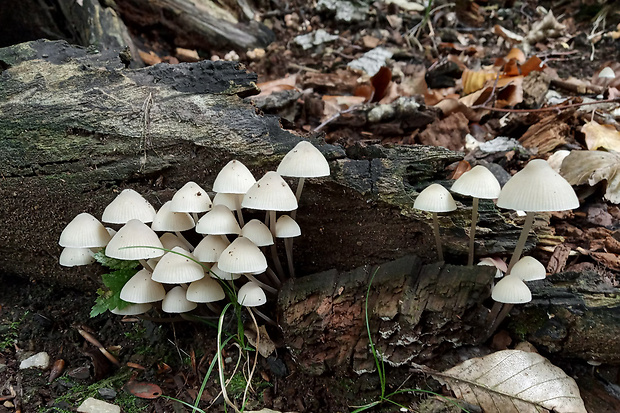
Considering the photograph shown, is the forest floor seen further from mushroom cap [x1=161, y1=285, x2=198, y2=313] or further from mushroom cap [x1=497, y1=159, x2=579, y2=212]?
mushroom cap [x1=497, y1=159, x2=579, y2=212]

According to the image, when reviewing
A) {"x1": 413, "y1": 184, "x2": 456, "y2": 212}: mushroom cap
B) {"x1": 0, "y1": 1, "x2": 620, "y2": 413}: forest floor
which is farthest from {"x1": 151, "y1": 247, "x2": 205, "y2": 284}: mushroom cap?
{"x1": 413, "y1": 184, "x2": 456, "y2": 212}: mushroom cap

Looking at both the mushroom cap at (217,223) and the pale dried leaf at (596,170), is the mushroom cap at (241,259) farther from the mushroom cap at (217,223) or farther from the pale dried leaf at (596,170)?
the pale dried leaf at (596,170)

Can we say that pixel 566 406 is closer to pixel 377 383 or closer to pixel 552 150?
pixel 377 383

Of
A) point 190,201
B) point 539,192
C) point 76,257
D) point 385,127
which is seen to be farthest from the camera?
point 385,127

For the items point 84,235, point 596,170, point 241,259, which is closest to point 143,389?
point 84,235

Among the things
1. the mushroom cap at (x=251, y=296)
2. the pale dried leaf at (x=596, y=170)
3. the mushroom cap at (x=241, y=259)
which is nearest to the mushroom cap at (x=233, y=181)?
the mushroom cap at (x=241, y=259)

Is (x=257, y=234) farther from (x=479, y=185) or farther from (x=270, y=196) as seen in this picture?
(x=479, y=185)

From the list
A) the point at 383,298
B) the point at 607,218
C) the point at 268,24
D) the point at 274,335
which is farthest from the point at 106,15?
the point at 607,218
